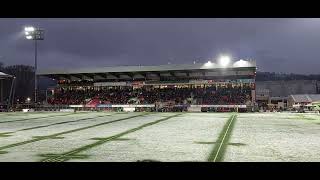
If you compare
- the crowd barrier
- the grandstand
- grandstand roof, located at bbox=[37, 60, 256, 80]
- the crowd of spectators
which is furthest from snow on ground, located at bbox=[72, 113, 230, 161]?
grandstand roof, located at bbox=[37, 60, 256, 80]

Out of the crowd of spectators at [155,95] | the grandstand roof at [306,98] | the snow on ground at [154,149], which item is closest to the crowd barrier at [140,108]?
the crowd of spectators at [155,95]

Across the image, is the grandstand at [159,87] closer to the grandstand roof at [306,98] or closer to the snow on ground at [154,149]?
the grandstand roof at [306,98]

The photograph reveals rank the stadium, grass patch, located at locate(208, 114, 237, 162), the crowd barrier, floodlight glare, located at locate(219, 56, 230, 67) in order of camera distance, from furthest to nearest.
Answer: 1. floodlight glare, located at locate(219, 56, 230, 67)
2. the crowd barrier
3. the stadium
4. grass patch, located at locate(208, 114, 237, 162)

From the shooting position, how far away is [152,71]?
77625 mm

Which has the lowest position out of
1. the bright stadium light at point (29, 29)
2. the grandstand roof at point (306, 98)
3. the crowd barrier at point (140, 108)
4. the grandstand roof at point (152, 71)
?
the crowd barrier at point (140, 108)

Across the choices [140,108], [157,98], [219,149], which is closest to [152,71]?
[157,98]

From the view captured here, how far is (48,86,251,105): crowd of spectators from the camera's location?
239ft

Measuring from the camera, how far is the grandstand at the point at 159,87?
7169 cm

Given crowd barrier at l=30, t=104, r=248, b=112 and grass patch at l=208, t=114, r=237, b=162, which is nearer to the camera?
grass patch at l=208, t=114, r=237, b=162

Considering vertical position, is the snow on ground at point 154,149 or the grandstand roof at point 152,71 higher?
the grandstand roof at point 152,71

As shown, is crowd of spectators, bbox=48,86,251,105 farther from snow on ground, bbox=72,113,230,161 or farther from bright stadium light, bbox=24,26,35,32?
snow on ground, bbox=72,113,230,161

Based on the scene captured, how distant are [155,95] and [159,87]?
222 centimetres
